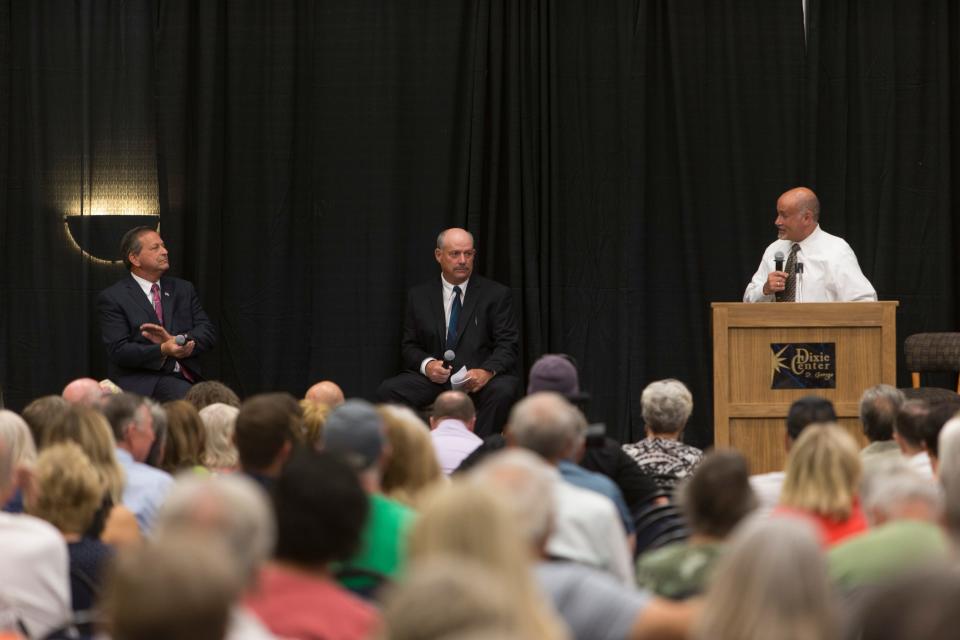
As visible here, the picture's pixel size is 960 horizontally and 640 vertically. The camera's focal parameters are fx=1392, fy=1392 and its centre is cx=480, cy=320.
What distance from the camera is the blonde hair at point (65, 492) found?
3135 millimetres

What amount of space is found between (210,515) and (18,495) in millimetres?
1796

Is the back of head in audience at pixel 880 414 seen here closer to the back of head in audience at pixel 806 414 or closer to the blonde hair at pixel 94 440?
the back of head in audience at pixel 806 414

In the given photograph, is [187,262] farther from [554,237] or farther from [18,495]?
[18,495]

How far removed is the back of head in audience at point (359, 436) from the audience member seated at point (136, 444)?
Result: 752 millimetres

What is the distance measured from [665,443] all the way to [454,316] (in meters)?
2.84

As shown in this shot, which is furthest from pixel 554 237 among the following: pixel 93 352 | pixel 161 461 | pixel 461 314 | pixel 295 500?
pixel 295 500

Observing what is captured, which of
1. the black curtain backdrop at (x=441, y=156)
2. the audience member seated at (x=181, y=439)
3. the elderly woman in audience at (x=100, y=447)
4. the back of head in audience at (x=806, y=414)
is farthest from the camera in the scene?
the black curtain backdrop at (x=441, y=156)

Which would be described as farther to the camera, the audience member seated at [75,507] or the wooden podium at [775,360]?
the wooden podium at [775,360]

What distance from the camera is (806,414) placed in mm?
4293

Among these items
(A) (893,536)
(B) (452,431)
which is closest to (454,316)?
(B) (452,431)

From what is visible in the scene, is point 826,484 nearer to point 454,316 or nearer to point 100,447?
point 100,447

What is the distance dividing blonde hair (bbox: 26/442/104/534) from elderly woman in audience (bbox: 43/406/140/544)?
20 cm

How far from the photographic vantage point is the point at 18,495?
382 centimetres

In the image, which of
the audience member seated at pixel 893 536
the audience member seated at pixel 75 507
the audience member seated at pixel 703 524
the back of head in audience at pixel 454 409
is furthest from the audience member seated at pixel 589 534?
the back of head in audience at pixel 454 409
